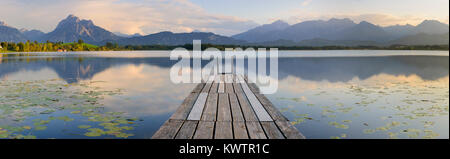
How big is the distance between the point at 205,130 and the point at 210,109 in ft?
7.63

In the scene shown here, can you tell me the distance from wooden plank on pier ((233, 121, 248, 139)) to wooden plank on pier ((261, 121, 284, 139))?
47 centimetres

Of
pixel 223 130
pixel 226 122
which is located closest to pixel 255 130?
pixel 223 130

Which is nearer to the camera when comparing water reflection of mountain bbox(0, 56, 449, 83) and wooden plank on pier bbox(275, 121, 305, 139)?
wooden plank on pier bbox(275, 121, 305, 139)

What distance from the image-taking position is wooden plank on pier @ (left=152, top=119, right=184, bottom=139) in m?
5.76

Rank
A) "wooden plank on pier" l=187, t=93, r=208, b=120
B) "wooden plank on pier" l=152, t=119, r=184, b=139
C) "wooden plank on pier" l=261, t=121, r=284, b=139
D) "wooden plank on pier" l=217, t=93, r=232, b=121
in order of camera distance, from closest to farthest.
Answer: "wooden plank on pier" l=152, t=119, r=184, b=139
"wooden plank on pier" l=261, t=121, r=284, b=139
"wooden plank on pier" l=217, t=93, r=232, b=121
"wooden plank on pier" l=187, t=93, r=208, b=120

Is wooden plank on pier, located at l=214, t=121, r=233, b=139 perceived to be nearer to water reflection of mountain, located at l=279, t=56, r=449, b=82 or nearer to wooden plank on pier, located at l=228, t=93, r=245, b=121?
wooden plank on pier, located at l=228, t=93, r=245, b=121

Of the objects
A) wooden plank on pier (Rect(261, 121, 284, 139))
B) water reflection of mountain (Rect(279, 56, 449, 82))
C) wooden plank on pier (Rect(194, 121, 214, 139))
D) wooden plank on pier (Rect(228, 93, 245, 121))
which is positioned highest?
water reflection of mountain (Rect(279, 56, 449, 82))

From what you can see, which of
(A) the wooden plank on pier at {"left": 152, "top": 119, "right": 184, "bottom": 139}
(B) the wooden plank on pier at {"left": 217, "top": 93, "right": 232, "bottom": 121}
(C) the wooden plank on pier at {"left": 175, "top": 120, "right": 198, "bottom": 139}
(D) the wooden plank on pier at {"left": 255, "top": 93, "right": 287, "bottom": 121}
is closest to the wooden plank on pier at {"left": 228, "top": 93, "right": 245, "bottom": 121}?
(B) the wooden plank on pier at {"left": 217, "top": 93, "right": 232, "bottom": 121}

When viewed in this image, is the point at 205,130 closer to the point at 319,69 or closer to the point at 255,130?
the point at 255,130

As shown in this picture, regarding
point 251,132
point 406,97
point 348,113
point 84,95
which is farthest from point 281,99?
point 84,95
